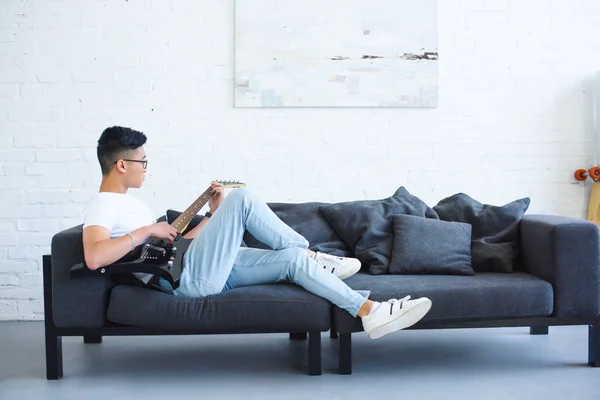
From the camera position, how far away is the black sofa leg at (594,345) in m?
3.28

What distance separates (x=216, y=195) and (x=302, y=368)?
892mm

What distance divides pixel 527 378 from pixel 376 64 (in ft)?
7.23

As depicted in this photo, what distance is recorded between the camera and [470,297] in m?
3.20

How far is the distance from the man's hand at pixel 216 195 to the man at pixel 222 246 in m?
0.25

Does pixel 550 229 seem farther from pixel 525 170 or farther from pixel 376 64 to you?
pixel 376 64

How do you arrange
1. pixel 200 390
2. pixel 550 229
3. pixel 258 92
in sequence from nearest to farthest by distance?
pixel 200 390 < pixel 550 229 < pixel 258 92

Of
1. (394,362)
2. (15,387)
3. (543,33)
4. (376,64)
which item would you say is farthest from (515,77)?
(15,387)

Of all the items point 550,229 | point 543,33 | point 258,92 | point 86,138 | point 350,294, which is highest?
point 543,33

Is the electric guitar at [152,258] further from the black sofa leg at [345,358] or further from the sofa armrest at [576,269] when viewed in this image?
the sofa armrest at [576,269]

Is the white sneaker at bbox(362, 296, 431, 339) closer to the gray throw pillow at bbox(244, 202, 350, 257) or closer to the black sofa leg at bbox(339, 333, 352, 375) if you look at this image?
the black sofa leg at bbox(339, 333, 352, 375)

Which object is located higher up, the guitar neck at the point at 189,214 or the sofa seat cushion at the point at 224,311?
the guitar neck at the point at 189,214

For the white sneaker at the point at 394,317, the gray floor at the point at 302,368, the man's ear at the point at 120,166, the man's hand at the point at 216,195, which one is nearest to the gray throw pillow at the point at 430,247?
the gray floor at the point at 302,368

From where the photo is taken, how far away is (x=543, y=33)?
184 inches

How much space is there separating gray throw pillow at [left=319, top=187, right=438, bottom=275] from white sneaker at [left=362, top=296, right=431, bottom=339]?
1.87ft
